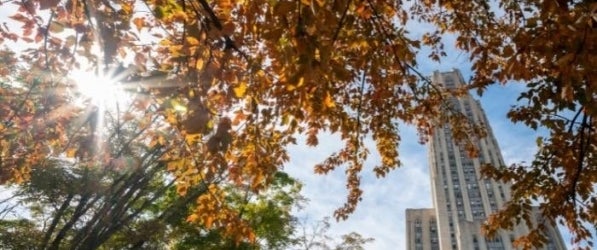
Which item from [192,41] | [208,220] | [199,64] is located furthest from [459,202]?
[192,41]

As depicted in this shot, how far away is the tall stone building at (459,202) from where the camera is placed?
7788 cm

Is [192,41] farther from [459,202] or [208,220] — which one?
[459,202]

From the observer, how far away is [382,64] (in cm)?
454

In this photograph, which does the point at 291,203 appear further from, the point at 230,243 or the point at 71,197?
the point at 71,197

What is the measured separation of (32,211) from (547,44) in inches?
702

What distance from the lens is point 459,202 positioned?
91375 millimetres

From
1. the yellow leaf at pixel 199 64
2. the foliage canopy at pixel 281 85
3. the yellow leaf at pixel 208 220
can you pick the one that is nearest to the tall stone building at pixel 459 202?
the foliage canopy at pixel 281 85

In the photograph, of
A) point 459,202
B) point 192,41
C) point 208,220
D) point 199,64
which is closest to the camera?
point 192,41

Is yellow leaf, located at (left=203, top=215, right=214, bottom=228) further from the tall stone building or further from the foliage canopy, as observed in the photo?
the tall stone building

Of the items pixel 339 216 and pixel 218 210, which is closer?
pixel 218 210

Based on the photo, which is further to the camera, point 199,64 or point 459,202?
point 459,202

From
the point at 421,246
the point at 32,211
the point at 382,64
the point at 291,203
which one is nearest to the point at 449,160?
the point at 421,246

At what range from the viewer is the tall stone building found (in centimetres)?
7788

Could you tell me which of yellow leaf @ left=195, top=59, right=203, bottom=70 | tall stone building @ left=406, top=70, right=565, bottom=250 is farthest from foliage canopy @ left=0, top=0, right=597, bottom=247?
tall stone building @ left=406, top=70, right=565, bottom=250
